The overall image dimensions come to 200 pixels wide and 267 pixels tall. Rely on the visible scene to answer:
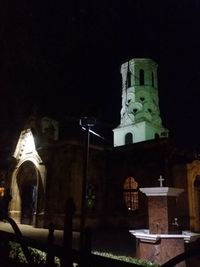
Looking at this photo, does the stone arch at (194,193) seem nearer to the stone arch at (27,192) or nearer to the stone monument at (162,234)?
the stone arch at (27,192)

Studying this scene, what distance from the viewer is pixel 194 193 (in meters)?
21.3

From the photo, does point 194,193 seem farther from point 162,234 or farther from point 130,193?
point 162,234

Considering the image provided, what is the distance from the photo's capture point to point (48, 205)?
22.3 metres

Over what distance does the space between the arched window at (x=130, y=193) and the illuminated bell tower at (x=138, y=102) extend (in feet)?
38.0

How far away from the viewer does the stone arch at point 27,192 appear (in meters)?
23.2

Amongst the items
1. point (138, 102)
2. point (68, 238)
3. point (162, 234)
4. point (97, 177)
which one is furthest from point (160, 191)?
point (138, 102)

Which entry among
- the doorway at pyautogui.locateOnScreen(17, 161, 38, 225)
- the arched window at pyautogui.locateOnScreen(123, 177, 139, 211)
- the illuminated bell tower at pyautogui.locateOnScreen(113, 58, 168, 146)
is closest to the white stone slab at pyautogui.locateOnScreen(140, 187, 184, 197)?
the arched window at pyautogui.locateOnScreen(123, 177, 139, 211)

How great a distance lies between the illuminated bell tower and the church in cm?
A: 1100

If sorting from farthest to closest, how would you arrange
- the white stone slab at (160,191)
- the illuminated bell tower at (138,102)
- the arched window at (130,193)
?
the illuminated bell tower at (138,102), the arched window at (130,193), the white stone slab at (160,191)

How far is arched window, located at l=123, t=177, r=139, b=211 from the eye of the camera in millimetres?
22986

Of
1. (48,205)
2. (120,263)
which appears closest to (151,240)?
(120,263)

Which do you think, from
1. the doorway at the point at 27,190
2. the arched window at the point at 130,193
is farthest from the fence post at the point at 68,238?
the doorway at the point at 27,190

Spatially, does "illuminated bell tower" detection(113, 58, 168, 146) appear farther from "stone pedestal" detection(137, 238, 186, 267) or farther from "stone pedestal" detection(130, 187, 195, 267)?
"stone pedestal" detection(137, 238, 186, 267)

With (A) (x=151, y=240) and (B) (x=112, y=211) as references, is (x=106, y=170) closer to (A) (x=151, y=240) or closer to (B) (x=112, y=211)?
(B) (x=112, y=211)
